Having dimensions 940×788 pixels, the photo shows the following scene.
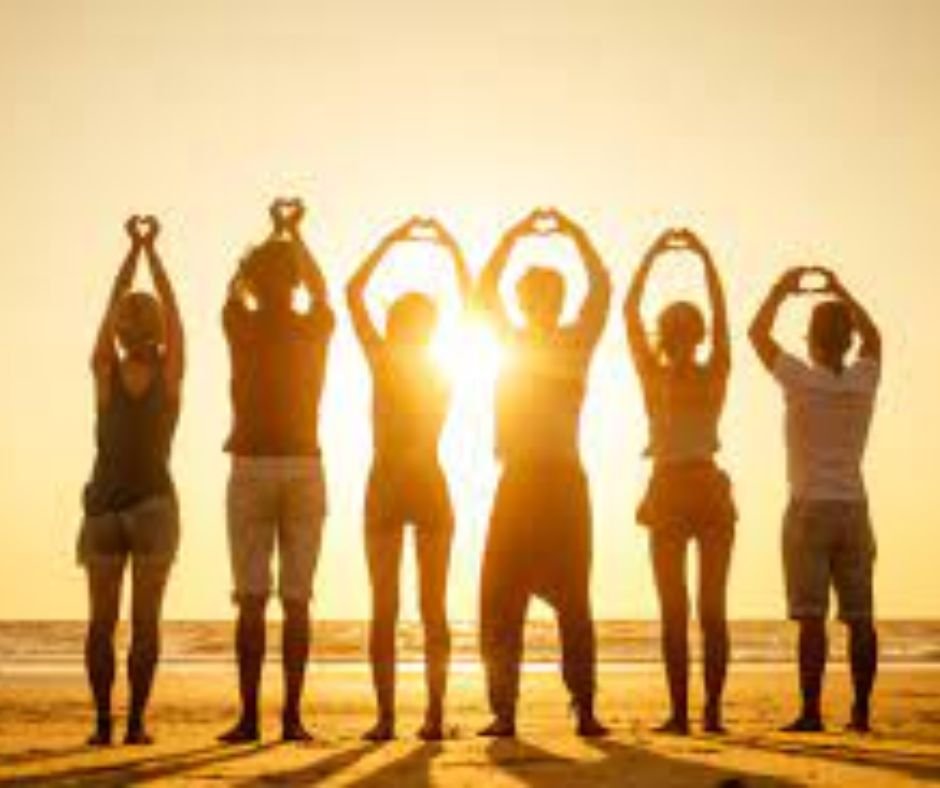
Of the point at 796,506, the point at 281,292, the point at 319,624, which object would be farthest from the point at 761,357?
the point at 319,624

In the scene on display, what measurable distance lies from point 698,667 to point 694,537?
2023 cm

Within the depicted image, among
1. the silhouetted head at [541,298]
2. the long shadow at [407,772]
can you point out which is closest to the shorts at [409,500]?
the silhouetted head at [541,298]

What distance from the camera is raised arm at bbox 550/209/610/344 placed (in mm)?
10117

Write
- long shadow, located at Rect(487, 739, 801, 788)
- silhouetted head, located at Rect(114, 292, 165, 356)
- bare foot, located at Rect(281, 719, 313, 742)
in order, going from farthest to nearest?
bare foot, located at Rect(281, 719, 313, 742) → silhouetted head, located at Rect(114, 292, 165, 356) → long shadow, located at Rect(487, 739, 801, 788)

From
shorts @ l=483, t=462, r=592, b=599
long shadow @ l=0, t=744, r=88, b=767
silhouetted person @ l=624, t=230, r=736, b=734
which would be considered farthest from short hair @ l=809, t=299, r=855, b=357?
long shadow @ l=0, t=744, r=88, b=767

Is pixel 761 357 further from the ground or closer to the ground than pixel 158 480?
further from the ground

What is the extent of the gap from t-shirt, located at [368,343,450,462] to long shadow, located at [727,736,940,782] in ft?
8.08

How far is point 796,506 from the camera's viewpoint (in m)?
10.8

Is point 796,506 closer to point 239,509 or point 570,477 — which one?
point 570,477

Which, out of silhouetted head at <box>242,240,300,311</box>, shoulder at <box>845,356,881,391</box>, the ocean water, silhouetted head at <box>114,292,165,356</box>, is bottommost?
the ocean water

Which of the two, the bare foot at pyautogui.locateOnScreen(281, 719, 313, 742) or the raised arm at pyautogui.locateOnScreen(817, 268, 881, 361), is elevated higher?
the raised arm at pyautogui.locateOnScreen(817, 268, 881, 361)

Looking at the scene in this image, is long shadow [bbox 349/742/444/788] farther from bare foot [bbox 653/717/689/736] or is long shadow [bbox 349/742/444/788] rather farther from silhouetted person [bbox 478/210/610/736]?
bare foot [bbox 653/717/689/736]

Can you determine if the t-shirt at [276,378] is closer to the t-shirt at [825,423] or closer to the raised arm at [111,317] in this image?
the raised arm at [111,317]

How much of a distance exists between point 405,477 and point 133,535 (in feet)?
5.14
